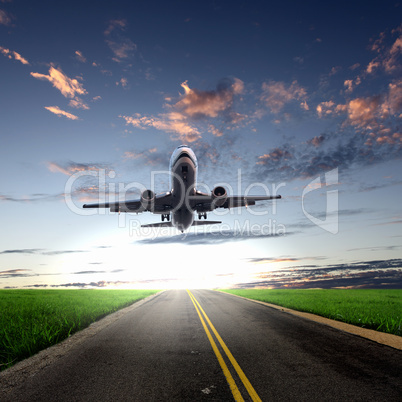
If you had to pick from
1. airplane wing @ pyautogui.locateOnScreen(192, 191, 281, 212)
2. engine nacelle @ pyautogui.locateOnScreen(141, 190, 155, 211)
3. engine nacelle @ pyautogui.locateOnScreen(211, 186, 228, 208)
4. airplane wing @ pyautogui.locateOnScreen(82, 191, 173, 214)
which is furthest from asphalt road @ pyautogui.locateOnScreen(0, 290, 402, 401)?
airplane wing @ pyautogui.locateOnScreen(192, 191, 281, 212)

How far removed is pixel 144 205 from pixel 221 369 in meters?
21.4

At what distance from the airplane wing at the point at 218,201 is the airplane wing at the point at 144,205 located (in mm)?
2622

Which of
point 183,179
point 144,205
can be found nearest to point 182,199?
point 183,179

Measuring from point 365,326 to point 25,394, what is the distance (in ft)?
38.4

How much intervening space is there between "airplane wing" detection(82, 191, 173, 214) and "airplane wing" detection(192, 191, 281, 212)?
8.60 ft

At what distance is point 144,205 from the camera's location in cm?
2614

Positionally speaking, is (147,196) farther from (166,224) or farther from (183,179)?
(166,224)

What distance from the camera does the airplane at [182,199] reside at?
22828 mm

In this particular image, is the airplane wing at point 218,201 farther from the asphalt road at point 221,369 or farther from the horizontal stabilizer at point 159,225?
the asphalt road at point 221,369

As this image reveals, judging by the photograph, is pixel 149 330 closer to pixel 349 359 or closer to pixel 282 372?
pixel 282 372

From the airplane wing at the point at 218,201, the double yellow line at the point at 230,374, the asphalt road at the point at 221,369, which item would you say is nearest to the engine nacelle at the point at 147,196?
the airplane wing at the point at 218,201

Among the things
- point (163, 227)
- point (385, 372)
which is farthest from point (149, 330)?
point (163, 227)

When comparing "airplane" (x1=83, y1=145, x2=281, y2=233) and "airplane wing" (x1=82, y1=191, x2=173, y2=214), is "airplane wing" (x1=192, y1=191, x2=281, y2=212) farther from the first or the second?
"airplane wing" (x1=82, y1=191, x2=173, y2=214)

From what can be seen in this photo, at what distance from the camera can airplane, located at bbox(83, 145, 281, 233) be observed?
2283 cm
